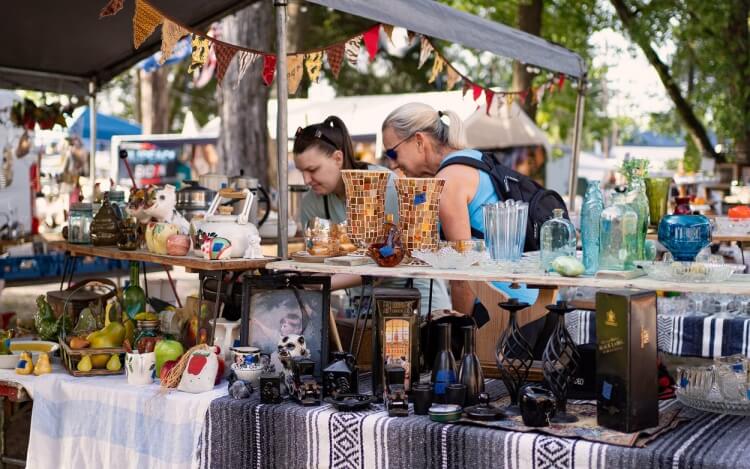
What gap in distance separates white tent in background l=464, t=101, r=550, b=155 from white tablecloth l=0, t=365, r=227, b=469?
36.2 feet

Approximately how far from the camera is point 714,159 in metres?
11.7

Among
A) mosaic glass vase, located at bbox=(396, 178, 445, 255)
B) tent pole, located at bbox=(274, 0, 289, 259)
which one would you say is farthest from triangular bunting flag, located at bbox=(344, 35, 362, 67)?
mosaic glass vase, located at bbox=(396, 178, 445, 255)

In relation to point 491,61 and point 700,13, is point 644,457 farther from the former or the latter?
point 491,61

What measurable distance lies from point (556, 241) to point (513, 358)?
385 mm

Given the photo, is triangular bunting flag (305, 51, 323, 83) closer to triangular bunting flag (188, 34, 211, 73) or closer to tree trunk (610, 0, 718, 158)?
triangular bunting flag (188, 34, 211, 73)

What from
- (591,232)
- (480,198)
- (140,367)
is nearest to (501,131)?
(480,198)

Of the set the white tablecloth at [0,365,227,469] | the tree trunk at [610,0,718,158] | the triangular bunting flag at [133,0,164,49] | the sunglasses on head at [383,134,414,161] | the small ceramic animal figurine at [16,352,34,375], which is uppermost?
the tree trunk at [610,0,718,158]

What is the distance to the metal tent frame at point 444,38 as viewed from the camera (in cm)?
338

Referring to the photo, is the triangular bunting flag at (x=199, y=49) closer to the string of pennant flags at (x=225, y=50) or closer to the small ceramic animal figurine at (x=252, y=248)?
the string of pennant flags at (x=225, y=50)

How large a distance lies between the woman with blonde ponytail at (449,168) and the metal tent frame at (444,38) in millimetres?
470

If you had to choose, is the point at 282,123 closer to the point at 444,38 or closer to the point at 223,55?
the point at 223,55

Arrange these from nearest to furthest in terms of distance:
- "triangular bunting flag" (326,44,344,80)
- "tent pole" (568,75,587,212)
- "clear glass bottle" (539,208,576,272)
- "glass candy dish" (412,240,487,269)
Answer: "clear glass bottle" (539,208,576,272)
"glass candy dish" (412,240,487,269)
"triangular bunting flag" (326,44,344,80)
"tent pole" (568,75,587,212)

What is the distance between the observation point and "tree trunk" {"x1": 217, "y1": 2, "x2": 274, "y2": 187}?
10.0m

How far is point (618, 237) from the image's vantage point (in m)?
2.74
